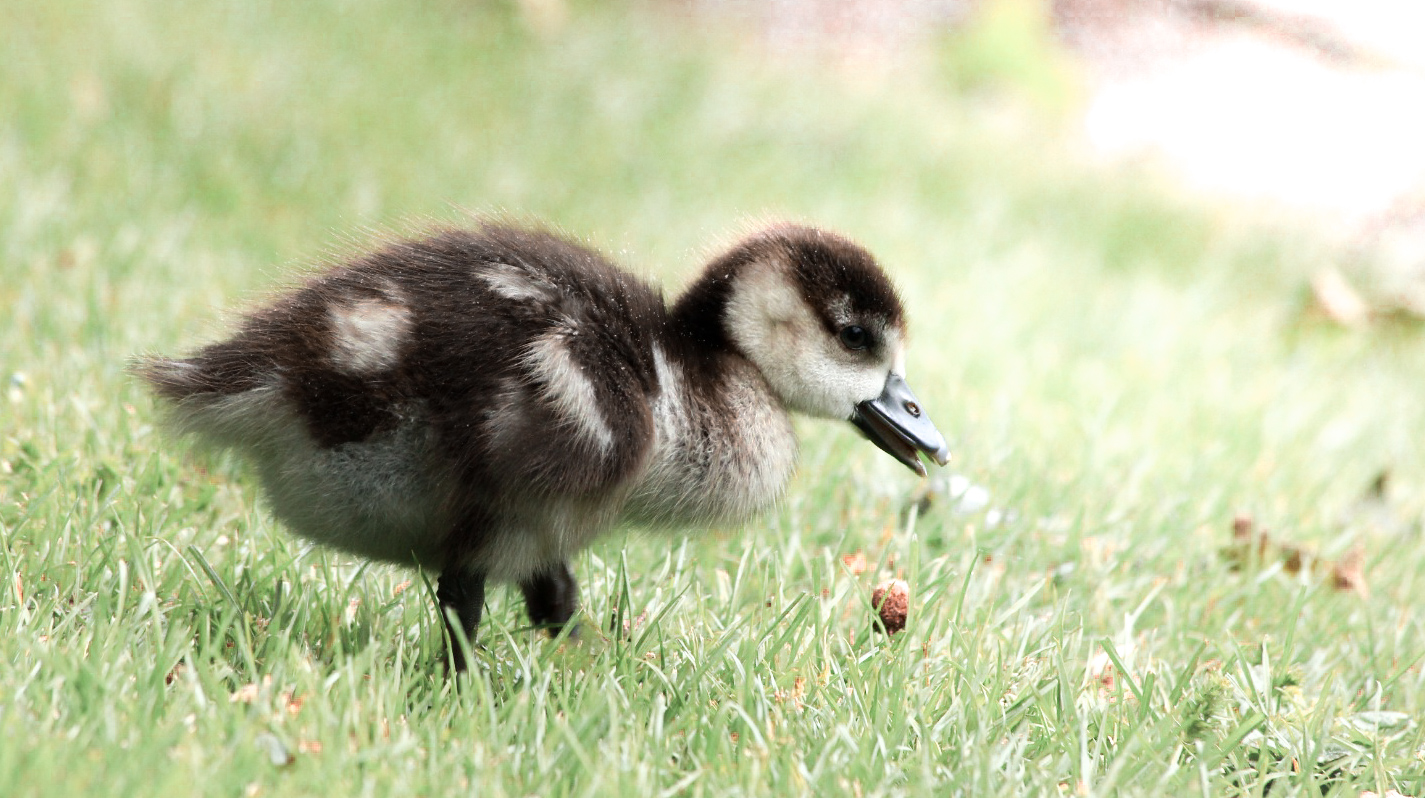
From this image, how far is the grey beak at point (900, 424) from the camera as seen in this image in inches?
122

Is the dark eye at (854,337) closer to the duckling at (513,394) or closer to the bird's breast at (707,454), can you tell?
the duckling at (513,394)

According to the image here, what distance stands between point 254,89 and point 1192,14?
27.5ft

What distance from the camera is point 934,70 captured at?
1084 centimetres

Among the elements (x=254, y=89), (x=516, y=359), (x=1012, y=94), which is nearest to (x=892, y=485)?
(x=516, y=359)

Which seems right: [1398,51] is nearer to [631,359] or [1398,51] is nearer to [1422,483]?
[1422,483]

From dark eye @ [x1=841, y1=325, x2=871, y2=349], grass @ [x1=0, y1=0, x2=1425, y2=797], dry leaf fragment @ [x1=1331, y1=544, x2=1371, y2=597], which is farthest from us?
dry leaf fragment @ [x1=1331, y1=544, x2=1371, y2=597]

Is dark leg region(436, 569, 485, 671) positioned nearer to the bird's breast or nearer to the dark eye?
the bird's breast

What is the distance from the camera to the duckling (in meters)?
2.55

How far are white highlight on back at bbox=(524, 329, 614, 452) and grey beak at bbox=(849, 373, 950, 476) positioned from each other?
0.82 m

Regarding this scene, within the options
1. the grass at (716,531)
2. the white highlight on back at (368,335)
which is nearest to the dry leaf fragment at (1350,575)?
the grass at (716,531)

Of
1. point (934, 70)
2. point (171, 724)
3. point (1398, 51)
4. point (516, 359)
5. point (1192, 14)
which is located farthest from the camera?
point (1192, 14)

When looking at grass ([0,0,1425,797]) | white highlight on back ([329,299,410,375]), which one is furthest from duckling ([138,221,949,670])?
grass ([0,0,1425,797])

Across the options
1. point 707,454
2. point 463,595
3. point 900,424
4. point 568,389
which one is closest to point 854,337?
point 900,424

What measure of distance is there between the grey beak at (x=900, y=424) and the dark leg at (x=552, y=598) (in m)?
0.77
